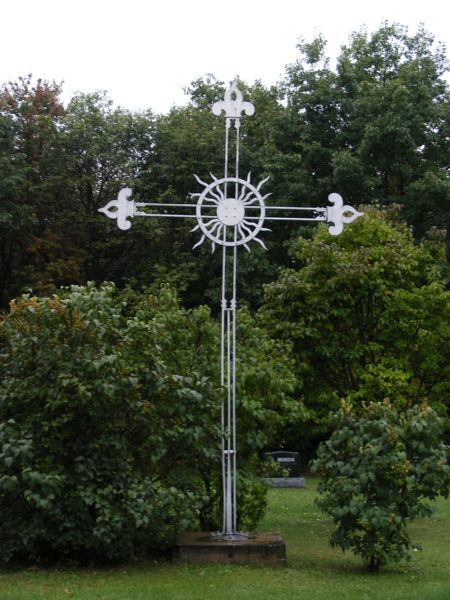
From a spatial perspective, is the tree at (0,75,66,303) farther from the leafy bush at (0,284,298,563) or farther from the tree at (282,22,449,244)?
the leafy bush at (0,284,298,563)

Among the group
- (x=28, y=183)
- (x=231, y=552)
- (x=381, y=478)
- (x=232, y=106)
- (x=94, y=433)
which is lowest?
(x=231, y=552)

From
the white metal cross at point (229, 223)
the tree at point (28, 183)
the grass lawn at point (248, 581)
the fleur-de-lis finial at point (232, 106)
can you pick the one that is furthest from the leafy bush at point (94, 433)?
the tree at point (28, 183)

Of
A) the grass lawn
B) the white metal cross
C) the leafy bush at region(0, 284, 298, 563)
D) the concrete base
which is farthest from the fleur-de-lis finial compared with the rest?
the grass lawn

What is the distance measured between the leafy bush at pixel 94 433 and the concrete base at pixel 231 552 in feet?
0.88

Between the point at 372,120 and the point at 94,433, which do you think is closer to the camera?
the point at 94,433

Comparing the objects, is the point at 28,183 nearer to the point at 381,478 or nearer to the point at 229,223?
the point at 229,223

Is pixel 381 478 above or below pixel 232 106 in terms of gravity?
below

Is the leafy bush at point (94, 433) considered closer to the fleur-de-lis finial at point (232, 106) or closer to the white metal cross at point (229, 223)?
the white metal cross at point (229, 223)

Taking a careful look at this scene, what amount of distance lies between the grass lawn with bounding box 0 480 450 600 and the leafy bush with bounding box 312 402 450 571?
41cm

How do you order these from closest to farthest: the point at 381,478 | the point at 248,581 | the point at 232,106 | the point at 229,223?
the point at 248,581, the point at 381,478, the point at 229,223, the point at 232,106

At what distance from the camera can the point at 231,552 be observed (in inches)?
367

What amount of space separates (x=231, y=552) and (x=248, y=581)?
72 cm

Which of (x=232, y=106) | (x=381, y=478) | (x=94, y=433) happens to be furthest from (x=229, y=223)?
(x=381, y=478)

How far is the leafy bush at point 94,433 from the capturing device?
899 centimetres
